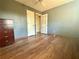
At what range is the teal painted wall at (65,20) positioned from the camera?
7062 millimetres

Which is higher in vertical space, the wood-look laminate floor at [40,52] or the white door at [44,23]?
the white door at [44,23]

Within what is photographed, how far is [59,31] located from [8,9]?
4890 millimetres

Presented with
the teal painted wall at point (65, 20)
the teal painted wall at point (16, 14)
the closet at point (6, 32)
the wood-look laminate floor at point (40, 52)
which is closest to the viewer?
the wood-look laminate floor at point (40, 52)

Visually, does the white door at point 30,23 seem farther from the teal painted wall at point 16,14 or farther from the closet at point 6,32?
the closet at point 6,32

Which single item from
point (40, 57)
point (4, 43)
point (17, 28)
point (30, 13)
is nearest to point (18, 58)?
point (40, 57)

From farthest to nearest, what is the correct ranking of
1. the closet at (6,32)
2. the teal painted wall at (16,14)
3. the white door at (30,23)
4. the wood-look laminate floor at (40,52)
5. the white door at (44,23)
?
the white door at (44,23)
the white door at (30,23)
the teal painted wall at (16,14)
the closet at (6,32)
the wood-look laminate floor at (40,52)

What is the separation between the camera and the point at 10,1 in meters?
5.32

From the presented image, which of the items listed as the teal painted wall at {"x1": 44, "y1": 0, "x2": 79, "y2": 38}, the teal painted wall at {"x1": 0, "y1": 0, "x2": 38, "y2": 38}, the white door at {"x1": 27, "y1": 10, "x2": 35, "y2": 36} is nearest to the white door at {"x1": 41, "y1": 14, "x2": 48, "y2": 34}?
the teal painted wall at {"x1": 44, "y1": 0, "x2": 79, "y2": 38}

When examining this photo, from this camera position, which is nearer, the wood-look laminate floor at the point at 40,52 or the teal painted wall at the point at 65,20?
the wood-look laminate floor at the point at 40,52

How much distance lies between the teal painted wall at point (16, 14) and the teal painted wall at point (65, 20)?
2.81m

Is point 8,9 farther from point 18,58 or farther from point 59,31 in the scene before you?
point 59,31

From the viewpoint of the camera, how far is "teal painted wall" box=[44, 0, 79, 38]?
23.2 ft

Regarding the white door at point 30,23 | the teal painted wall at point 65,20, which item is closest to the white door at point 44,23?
the teal painted wall at point 65,20

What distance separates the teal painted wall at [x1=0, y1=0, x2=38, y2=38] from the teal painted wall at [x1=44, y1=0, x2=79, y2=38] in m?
2.81
